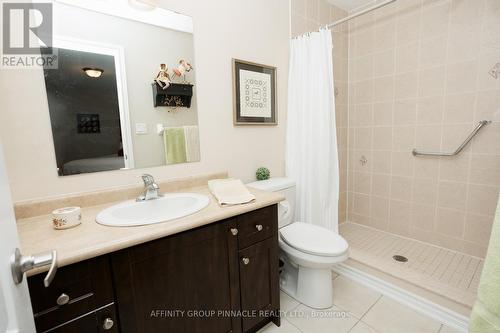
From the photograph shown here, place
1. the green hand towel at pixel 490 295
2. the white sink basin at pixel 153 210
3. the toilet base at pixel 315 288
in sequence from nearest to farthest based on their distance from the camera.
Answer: the green hand towel at pixel 490 295, the white sink basin at pixel 153 210, the toilet base at pixel 315 288

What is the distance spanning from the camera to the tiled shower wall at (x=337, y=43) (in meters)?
2.00

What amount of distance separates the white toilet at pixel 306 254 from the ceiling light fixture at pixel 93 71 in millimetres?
1096

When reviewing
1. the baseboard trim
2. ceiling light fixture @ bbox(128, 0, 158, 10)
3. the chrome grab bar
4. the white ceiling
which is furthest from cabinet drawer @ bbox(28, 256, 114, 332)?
the white ceiling

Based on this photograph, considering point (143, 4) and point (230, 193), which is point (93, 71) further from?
point (230, 193)

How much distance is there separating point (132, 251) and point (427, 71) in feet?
8.18

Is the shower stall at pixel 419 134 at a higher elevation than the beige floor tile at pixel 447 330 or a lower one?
higher

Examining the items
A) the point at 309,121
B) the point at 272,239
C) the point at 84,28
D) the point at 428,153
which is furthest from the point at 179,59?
the point at 428,153

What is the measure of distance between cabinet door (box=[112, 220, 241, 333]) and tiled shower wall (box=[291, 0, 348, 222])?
69.7 inches

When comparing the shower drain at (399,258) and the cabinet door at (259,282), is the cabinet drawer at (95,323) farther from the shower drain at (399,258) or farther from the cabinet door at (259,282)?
the shower drain at (399,258)

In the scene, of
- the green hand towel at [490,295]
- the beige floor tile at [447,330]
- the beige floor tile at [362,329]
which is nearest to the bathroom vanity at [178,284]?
the beige floor tile at [362,329]

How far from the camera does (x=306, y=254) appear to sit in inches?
57.6

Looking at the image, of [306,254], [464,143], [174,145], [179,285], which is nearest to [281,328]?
[306,254]

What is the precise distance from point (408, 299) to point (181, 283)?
4.85 feet

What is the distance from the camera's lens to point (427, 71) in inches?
80.2
